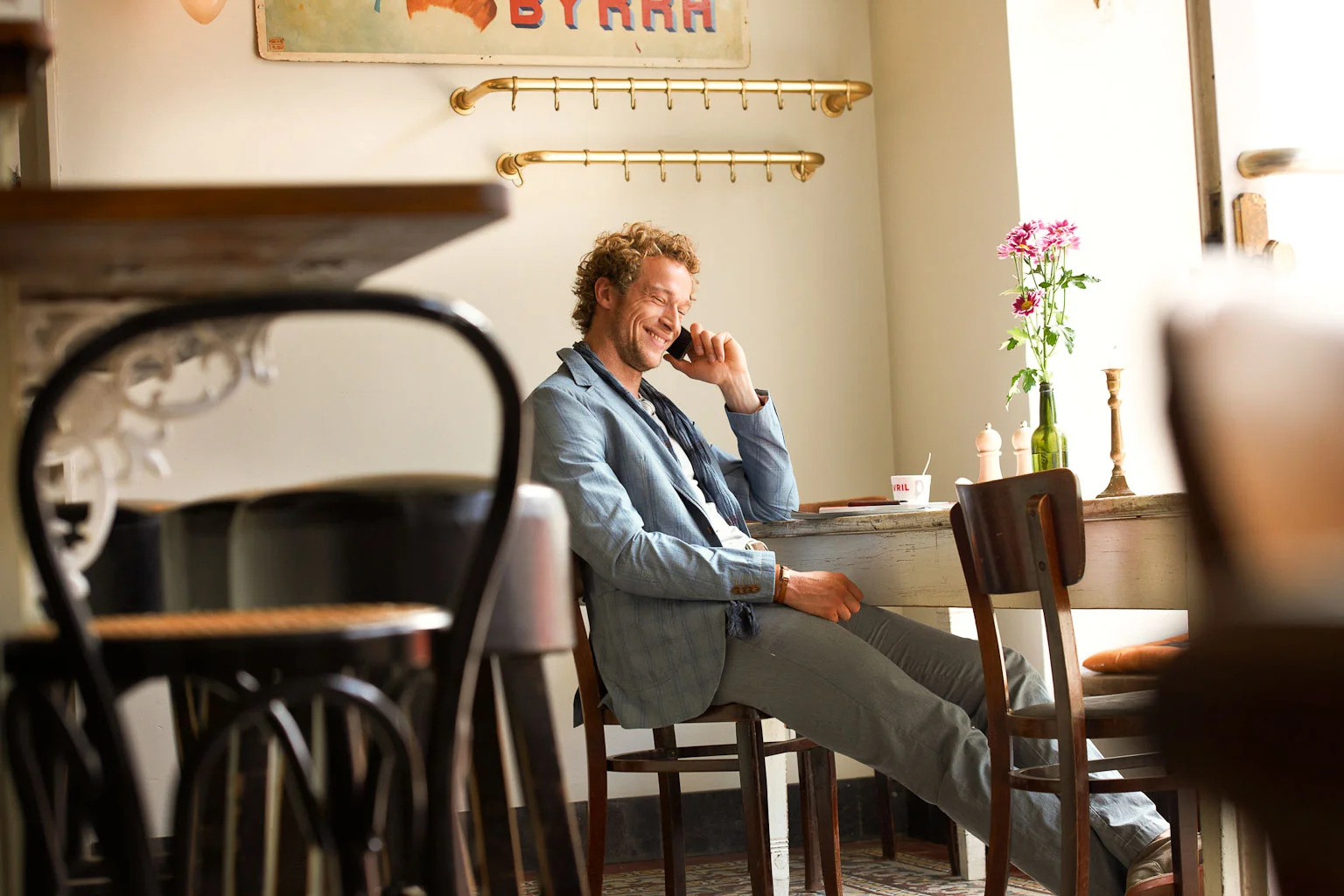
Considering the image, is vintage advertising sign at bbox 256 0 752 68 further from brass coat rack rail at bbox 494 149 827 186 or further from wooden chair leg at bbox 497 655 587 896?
wooden chair leg at bbox 497 655 587 896

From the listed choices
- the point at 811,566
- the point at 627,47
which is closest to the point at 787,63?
the point at 627,47

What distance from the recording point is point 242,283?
1.07 m

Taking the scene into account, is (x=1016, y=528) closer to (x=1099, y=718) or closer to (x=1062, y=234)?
(x=1099, y=718)

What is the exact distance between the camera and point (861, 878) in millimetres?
3148

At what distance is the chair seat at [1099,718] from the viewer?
6.26ft

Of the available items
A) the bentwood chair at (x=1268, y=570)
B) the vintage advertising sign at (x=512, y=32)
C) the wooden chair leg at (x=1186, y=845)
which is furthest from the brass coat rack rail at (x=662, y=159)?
the bentwood chair at (x=1268, y=570)

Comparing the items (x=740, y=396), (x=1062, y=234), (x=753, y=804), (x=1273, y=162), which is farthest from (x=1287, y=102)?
(x=753, y=804)

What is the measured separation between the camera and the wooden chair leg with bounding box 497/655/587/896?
115 cm

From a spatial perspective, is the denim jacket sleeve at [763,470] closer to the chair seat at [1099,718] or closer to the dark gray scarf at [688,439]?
the dark gray scarf at [688,439]

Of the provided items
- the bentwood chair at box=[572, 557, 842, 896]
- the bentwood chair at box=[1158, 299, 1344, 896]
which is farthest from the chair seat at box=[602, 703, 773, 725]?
the bentwood chair at box=[1158, 299, 1344, 896]

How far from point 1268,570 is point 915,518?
1605 mm

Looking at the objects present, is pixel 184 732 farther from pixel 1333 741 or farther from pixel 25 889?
pixel 1333 741

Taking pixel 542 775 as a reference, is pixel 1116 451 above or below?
above

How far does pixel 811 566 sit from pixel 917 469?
913mm
